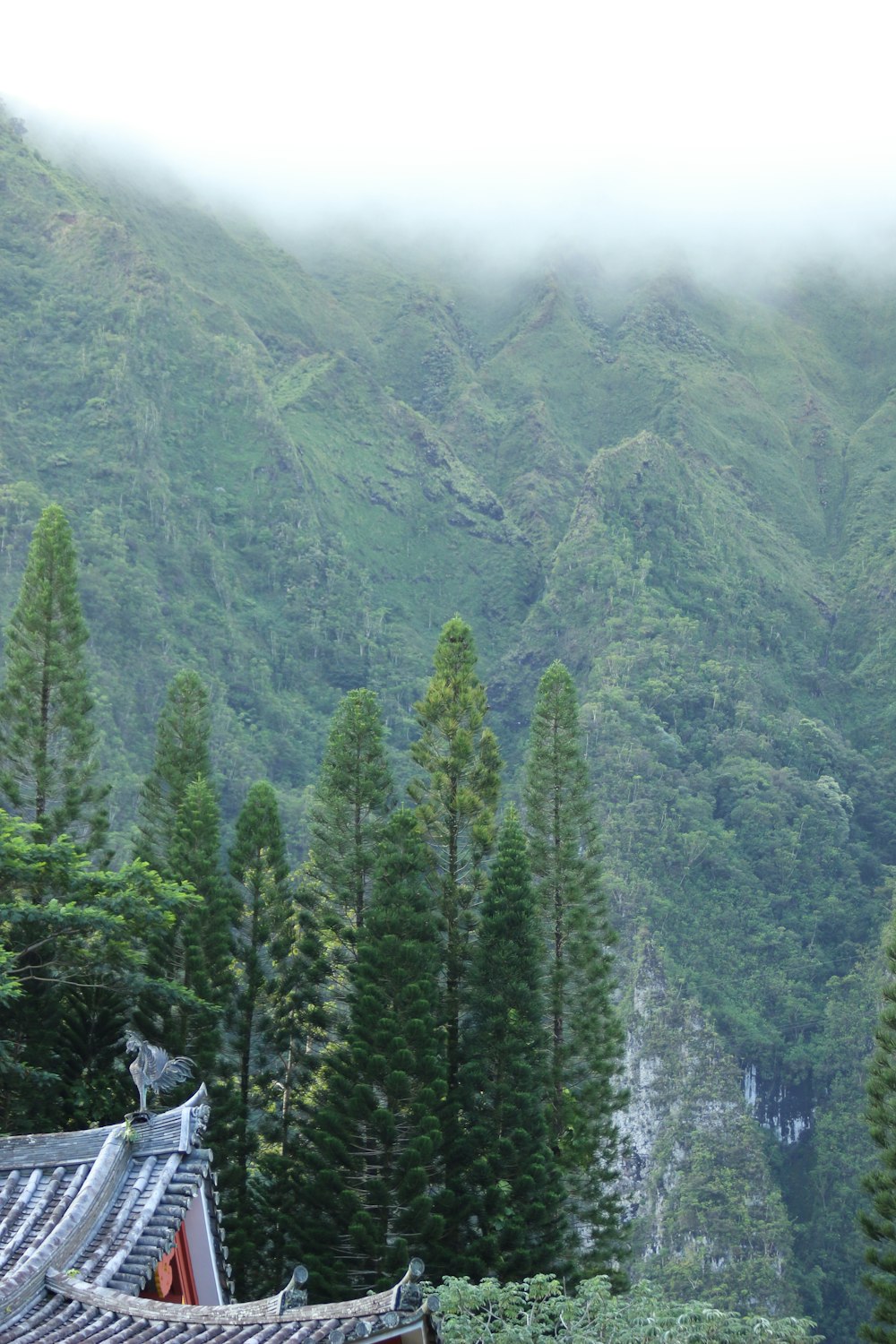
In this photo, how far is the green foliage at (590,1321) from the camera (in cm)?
1239

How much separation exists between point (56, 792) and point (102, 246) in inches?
3255

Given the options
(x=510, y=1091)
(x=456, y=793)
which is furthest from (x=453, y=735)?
(x=510, y=1091)

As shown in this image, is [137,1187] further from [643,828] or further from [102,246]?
[102,246]

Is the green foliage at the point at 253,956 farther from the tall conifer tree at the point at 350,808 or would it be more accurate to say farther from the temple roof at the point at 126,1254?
the temple roof at the point at 126,1254

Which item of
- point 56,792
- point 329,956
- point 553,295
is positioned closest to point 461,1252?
point 329,956

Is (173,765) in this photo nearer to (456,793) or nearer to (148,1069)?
(456,793)

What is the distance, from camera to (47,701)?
25062 mm

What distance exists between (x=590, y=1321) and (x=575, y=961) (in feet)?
40.7

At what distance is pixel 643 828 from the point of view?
8238cm

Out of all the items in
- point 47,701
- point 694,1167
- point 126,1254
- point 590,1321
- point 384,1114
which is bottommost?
point 590,1321

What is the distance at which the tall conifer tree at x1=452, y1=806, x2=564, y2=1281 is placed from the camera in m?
20.3

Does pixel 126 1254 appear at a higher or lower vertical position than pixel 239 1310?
higher

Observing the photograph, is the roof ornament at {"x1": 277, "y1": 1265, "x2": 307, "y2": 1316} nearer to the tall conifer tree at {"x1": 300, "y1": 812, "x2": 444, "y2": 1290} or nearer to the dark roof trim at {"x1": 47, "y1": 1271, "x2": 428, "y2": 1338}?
the dark roof trim at {"x1": 47, "y1": 1271, "x2": 428, "y2": 1338}

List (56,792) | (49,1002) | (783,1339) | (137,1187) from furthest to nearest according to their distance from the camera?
(56,792), (49,1002), (783,1339), (137,1187)
